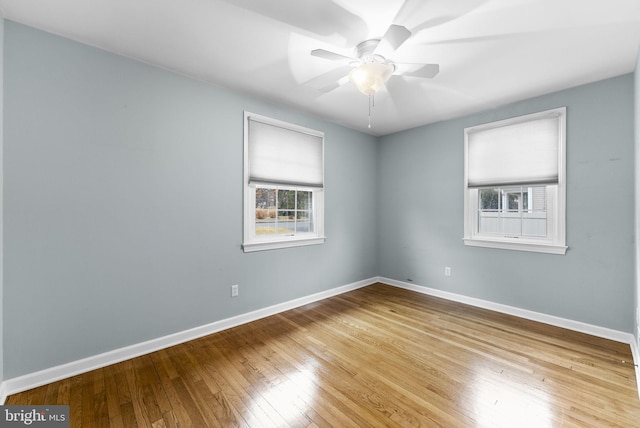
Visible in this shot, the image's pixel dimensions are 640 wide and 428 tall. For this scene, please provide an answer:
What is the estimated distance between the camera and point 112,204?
7.28 feet

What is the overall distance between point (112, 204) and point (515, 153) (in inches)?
168

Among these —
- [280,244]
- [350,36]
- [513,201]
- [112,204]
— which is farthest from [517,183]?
[112,204]

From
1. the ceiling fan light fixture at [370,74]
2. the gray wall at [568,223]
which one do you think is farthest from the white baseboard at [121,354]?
the ceiling fan light fixture at [370,74]

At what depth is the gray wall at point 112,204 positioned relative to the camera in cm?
190

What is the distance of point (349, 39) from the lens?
6.63 feet

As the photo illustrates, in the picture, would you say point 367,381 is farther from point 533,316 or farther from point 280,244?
point 533,316

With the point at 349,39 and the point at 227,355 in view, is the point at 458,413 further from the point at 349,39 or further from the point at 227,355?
the point at 349,39

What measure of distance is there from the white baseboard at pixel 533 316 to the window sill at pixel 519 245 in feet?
2.35

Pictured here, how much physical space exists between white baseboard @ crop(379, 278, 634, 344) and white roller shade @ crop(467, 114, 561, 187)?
1.51 metres

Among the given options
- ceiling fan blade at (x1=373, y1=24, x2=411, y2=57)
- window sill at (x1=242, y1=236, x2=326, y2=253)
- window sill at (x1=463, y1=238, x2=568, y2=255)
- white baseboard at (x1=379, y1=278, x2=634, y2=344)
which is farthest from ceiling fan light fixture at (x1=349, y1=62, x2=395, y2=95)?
white baseboard at (x1=379, y1=278, x2=634, y2=344)

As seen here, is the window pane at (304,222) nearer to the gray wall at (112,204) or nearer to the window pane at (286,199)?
the window pane at (286,199)

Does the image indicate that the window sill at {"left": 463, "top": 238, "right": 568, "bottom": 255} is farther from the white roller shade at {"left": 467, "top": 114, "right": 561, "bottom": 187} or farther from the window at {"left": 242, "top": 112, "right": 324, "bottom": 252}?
the window at {"left": 242, "top": 112, "right": 324, "bottom": 252}

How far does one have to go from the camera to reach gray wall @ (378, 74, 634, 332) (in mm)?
2588

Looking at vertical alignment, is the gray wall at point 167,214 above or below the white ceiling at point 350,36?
below
